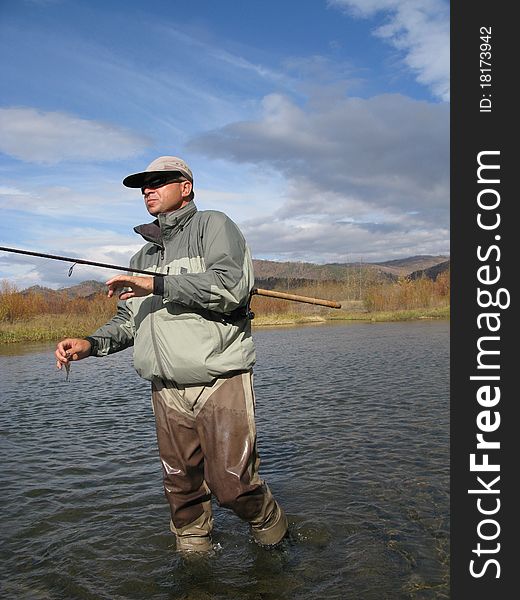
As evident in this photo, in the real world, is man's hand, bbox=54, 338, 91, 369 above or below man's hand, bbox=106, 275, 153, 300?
below

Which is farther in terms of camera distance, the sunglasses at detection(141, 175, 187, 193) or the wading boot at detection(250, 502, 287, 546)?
the wading boot at detection(250, 502, 287, 546)

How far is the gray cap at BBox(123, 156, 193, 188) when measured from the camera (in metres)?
4.11

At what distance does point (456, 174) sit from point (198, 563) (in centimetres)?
339

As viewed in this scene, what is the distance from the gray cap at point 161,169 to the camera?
4109 millimetres

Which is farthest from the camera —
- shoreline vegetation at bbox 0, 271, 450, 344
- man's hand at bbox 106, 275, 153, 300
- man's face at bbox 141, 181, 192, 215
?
shoreline vegetation at bbox 0, 271, 450, 344

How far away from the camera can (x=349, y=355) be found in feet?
64.6

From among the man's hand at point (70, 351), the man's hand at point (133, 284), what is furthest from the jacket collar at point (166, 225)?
the man's hand at point (70, 351)

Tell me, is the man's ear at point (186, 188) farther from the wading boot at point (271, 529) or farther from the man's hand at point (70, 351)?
the wading boot at point (271, 529)

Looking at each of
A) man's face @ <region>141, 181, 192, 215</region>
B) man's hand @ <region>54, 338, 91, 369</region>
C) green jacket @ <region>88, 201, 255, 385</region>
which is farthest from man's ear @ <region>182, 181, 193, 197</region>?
man's hand @ <region>54, 338, 91, 369</region>

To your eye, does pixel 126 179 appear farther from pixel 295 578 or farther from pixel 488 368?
pixel 295 578

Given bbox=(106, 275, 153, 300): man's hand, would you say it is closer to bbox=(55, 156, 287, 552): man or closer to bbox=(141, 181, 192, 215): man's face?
bbox=(55, 156, 287, 552): man

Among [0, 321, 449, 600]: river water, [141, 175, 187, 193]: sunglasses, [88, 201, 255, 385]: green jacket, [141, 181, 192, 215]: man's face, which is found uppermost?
[141, 175, 187, 193]: sunglasses

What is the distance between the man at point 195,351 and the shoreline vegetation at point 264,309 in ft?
87.2

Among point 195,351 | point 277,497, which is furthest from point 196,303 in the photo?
point 277,497
